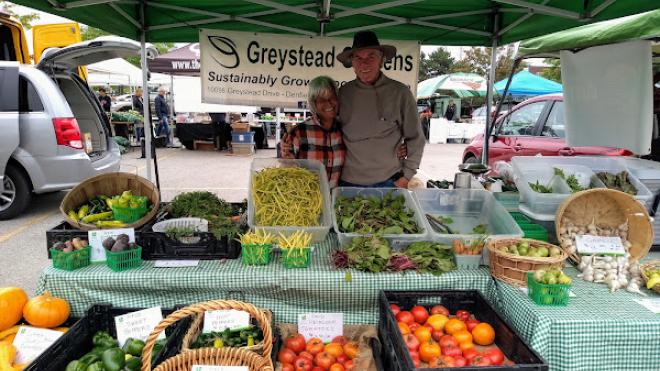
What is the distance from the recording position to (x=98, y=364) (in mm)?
1795

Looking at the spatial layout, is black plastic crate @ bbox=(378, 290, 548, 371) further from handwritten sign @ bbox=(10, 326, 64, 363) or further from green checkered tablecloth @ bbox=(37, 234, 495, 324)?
handwritten sign @ bbox=(10, 326, 64, 363)

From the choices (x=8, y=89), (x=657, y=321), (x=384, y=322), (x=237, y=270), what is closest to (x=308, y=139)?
(x=237, y=270)

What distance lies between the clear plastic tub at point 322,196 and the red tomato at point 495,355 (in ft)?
3.49

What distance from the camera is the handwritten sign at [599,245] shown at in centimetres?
225

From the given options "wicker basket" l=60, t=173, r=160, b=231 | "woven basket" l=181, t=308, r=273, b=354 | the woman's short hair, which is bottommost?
"woven basket" l=181, t=308, r=273, b=354

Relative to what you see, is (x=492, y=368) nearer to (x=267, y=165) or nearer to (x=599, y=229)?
(x=599, y=229)

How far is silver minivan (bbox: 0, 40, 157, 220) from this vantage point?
519cm

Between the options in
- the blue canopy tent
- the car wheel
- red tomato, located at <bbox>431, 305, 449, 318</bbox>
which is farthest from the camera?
the blue canopy tent

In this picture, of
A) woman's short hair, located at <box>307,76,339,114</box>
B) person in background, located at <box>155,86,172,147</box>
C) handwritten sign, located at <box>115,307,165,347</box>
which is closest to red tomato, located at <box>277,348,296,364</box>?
handwritten sign, located at <box>115,307,165,347</box>

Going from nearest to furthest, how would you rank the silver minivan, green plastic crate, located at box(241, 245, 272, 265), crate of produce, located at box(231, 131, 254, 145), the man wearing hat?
green plastic crate, located at box(241, 245, 272, 265) < the man wearing hat < the silver minivan < crate of produce, located at box(231, 131, 254, 145)

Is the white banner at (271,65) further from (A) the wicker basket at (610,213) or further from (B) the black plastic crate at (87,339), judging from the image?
(B) the black plastic crate at (87,339)

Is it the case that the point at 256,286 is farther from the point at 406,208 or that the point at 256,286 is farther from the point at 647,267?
the point at 647,267

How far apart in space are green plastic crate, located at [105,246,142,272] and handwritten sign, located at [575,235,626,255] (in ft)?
8.41

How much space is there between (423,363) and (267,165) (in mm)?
1606
